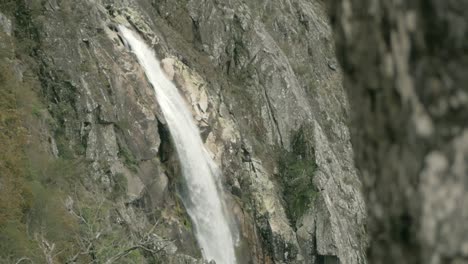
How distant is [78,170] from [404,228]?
17374 millimetres

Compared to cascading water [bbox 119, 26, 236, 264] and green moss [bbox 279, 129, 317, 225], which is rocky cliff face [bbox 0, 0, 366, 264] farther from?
cascading water [bbox 119, 26, 236, 264]

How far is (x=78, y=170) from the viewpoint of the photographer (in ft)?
59.5

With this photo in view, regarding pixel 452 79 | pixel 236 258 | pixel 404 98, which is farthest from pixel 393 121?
pixel 236 258

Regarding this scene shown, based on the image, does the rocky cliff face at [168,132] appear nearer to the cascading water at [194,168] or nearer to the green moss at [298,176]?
the green moss at [298,176]

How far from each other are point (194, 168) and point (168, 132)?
5.43 ft

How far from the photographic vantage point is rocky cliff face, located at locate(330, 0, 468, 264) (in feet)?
4.34

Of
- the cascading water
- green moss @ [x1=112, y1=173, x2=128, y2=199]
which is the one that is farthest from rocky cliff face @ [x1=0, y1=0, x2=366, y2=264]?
the cascading water

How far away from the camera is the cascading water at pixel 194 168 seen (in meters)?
22.3

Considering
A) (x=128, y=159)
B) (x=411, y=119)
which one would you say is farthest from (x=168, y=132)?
(x=411, y=119)

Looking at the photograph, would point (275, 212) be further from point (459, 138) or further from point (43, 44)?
point (459, 138)

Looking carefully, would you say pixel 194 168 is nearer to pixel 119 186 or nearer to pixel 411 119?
pixel 119 186

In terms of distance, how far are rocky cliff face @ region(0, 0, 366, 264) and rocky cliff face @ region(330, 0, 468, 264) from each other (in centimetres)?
915

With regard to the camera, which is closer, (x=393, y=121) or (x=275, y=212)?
(x=393, y=121)

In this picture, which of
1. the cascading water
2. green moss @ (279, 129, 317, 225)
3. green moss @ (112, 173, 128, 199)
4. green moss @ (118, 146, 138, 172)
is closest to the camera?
green moss @ (112, 173, 128, 199)
